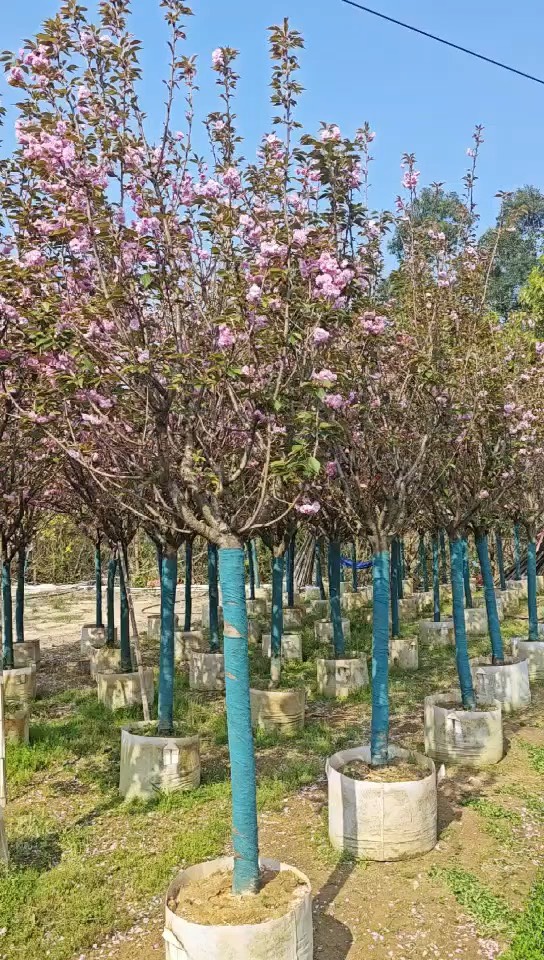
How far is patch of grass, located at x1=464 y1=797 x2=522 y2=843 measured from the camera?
245 inches

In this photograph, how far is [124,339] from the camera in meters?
4.78

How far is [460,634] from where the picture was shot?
8.41 metres

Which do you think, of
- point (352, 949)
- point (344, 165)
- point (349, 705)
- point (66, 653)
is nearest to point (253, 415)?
Result: point (344, 165)

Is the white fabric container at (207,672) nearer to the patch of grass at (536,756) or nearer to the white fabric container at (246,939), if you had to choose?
the patch of grass at (536,756)

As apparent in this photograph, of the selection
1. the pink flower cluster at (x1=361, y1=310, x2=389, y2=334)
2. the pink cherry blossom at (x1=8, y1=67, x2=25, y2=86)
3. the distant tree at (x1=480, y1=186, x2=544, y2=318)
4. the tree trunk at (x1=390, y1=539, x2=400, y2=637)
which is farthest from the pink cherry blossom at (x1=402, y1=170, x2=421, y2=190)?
the distant tree at (x1=480, y1=186, x2=544, y2=318)

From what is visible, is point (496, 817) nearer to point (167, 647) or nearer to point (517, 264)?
point (167, 647)

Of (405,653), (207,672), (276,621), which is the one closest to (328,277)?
(276,621)

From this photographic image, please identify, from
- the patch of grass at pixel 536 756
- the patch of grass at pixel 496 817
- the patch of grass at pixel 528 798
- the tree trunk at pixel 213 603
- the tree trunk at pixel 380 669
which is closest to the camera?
the patch of grass at pixel 496 817

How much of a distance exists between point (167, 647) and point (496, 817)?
3586mm

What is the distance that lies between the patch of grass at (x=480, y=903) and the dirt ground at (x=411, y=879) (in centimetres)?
4

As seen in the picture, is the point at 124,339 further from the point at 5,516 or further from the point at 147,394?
the point at 5,516

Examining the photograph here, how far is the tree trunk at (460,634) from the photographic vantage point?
8.27 meters

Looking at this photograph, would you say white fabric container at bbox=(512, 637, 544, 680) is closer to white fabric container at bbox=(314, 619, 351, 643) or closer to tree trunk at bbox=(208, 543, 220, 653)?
white fabric container at bbox=(314, 619, 351, 643)

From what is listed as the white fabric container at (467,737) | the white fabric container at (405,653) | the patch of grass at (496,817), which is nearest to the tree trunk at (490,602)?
the white fabric container at (467,737)
